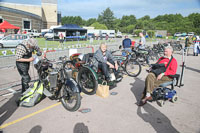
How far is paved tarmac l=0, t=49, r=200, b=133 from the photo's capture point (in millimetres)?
3188

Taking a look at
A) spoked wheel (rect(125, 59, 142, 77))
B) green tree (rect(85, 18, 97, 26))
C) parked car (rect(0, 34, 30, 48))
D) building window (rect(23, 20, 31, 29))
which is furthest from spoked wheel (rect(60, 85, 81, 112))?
green tree (rect(85, 18, 97, 26))

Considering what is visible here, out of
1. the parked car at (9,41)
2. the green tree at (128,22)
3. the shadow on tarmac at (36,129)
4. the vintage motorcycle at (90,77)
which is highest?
the green tree at (128,22)

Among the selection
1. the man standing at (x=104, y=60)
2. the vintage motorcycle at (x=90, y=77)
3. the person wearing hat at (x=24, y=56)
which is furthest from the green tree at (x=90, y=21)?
the person wearing hat at (x=24, y=56)

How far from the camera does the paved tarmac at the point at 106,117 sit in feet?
10.5

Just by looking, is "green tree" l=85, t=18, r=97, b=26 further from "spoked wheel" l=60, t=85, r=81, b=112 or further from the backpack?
"spoked wheel" l=60, t=85, r=81, b=112

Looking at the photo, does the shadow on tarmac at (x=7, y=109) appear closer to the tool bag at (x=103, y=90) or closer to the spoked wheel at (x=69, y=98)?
the spoked wheel at (x=69, y=98)

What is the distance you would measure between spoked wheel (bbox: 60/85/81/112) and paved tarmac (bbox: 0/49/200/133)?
0.46 feet

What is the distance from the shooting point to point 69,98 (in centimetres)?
397

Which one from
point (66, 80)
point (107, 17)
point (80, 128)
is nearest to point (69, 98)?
point (66, 80)

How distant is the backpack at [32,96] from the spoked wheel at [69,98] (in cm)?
58

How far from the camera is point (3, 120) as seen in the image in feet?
11.4

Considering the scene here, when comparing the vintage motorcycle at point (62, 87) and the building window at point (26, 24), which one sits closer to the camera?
the vintage motorcycle at point (62, 87)

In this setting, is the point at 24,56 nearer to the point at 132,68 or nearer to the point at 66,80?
the point at 66,80

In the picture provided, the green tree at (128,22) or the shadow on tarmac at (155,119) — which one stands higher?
the green tree at (128,22)
